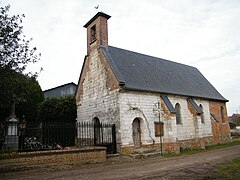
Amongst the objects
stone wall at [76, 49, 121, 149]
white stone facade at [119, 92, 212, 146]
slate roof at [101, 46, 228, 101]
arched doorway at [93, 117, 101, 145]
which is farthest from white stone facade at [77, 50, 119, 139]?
slate roof at [101, 46, 228, 101]

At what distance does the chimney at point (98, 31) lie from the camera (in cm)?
1678

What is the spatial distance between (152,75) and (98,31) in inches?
225

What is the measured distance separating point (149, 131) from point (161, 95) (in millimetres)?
3076

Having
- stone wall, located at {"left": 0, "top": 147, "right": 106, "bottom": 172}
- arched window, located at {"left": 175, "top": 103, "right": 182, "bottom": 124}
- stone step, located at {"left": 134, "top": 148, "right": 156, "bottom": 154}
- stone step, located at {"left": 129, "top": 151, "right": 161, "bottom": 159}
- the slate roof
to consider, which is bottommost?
stone step, located at {"left": 129, "top": 151, "right": 161, "bottom": 159}

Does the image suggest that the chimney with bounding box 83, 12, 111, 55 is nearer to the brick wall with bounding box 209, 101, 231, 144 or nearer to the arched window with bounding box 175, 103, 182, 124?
the arched window with bounding box 175, 103, 182, 124

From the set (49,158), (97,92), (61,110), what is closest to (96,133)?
(97,92)

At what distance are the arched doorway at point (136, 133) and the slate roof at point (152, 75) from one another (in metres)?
2.34

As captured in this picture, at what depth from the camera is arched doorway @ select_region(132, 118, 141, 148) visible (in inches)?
573

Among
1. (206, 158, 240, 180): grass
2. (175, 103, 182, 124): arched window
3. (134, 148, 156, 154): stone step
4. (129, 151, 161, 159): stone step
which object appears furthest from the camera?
(175, 103, 182, 124): arched window

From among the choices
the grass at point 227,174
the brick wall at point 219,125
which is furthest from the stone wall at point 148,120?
the grass at point 227,174

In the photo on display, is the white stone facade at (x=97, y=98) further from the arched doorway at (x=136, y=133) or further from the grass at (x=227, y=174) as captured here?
the grass at (x=227, y=174)

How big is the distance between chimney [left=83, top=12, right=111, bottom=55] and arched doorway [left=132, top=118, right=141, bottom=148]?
6531 millimetres

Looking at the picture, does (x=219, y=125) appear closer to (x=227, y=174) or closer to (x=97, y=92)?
(x=97, y=92)

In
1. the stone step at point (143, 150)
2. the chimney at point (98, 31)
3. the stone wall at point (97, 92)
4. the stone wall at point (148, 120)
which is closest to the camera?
the stone step at point (143, 150)
